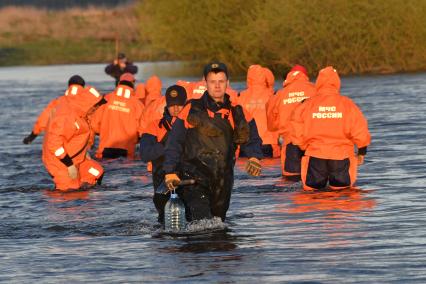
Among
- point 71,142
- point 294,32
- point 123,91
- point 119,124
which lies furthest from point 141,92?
point 294,32

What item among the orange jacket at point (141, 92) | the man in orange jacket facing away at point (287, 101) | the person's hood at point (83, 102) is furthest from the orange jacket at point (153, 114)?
the orange jacket at point (141, 92)

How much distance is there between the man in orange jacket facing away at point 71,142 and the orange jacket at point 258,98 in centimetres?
479

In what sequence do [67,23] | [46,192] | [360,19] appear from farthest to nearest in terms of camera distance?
[67,23] < [360,19] < [46,192]

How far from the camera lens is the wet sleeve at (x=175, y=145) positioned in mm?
12281

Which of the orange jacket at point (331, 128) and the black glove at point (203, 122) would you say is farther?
the orange jacket at point (331, 128)

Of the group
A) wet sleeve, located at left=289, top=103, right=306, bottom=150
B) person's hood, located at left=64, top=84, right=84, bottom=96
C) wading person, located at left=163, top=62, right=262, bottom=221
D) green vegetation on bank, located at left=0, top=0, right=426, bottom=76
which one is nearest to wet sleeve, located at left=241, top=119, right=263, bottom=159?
wading person, located at left=163, top=62, right=262, bottom=221

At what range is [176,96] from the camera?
13.3 meters

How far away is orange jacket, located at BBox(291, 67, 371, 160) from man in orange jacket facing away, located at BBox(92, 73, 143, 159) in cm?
794

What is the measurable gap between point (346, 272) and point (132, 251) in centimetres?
249

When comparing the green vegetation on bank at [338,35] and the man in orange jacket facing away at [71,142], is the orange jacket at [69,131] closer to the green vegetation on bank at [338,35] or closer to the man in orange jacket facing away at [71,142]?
the man in orange jacket facing away at [71,142]

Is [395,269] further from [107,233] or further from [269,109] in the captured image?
[269,109]

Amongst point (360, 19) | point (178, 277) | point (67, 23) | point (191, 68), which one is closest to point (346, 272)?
point (178, 277)

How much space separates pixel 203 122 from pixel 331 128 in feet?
11.6

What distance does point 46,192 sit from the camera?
736 inches
